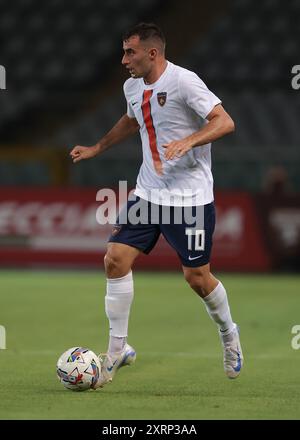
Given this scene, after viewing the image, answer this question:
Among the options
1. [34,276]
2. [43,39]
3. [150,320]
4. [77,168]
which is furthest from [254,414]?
[43,39]

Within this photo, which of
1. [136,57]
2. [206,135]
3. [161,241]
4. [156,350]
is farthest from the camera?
[161,241]

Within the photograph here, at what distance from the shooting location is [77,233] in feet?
53.0

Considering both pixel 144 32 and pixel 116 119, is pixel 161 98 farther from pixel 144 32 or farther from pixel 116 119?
pixel 116 119

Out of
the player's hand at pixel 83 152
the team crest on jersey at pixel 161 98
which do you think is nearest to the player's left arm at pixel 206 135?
the team crest on jersey at pixel 161 98

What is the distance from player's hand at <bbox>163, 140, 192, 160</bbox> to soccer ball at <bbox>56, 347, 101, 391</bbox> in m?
1.38

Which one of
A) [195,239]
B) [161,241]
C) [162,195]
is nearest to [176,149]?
[162,195]

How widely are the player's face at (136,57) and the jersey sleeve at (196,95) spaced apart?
26 cm

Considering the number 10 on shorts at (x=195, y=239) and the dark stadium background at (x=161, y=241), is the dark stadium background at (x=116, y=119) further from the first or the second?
the number 10 on shorts at (x=195, y=239)

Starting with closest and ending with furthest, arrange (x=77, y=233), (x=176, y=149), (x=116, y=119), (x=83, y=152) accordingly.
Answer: (x=176, y=149)
(x=83, y=152)
(x=77, y=233)
(x=116, y=119)

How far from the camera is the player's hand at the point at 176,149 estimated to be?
618cm

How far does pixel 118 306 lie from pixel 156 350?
174 cm

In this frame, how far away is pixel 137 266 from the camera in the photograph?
16297mm

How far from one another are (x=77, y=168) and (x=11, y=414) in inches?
464

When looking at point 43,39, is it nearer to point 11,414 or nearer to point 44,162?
point 44,162
